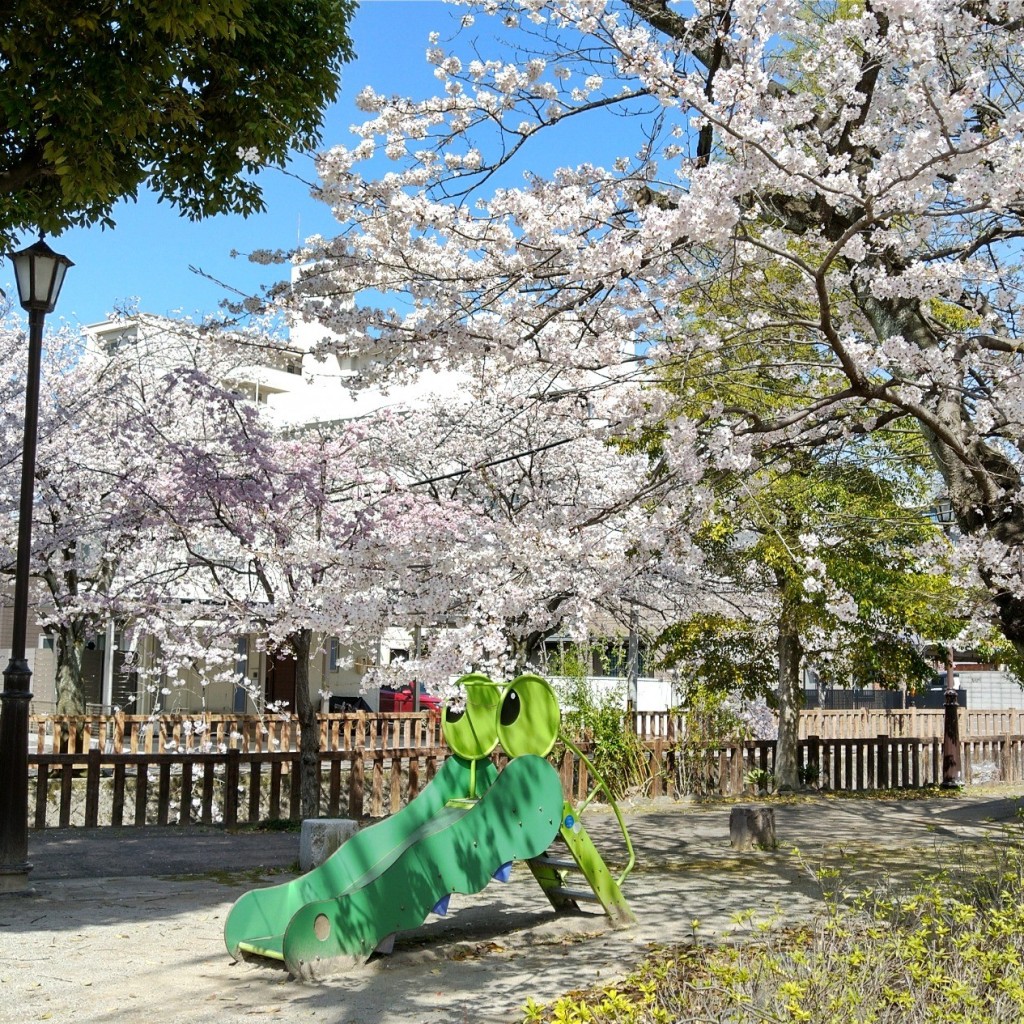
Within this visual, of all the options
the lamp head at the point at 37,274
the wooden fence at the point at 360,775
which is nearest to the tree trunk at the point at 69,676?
the wooden fence at the point at 360,775

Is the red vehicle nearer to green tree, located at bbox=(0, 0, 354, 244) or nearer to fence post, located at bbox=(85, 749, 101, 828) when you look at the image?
fence post, located at bbox=(85, 749, 101, 828)

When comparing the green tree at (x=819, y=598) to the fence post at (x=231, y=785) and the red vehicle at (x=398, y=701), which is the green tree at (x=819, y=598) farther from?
the red vehicle at (x=398, y=701)

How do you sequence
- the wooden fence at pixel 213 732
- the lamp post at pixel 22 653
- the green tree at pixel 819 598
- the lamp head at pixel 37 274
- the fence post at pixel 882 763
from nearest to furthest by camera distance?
the lamp post at pixel 22 653, the lamp head at pixel 37 274, the green tree at pixel 819 598, the wooden fence at pixel 213 732, the fence post at pixel 882 763

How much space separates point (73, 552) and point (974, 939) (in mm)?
16290

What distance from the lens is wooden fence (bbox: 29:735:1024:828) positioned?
11.7 metres

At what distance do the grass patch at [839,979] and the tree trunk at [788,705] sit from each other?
8877mm

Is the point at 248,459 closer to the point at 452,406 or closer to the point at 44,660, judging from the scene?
the point at 452,406

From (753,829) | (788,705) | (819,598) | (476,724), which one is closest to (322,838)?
(476,724)

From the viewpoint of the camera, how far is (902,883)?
8.25 meters

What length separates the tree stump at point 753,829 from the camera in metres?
10.1

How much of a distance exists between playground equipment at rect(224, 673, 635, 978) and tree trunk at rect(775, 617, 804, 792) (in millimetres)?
8379

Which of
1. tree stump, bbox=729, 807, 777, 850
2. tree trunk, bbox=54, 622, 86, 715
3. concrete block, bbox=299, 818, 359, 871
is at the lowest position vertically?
tree stump, bbox=729, 807, 777, 850

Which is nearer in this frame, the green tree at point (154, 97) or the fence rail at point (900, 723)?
the green tree at point (154, 97)

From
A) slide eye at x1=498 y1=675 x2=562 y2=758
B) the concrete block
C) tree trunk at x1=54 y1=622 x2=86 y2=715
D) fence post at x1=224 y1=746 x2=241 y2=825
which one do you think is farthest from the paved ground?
tree trunk at x1=54 y1=622 x2=86 y2=715
